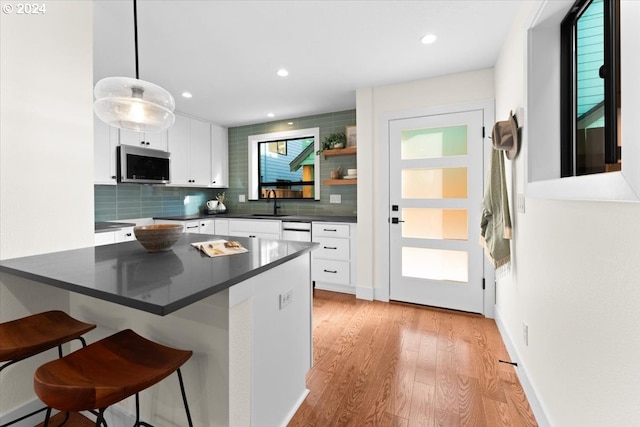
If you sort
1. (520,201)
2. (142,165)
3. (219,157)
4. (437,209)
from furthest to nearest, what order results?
1. (219,157)
2. (142,165)
3. (437,209)
4. (520,201)

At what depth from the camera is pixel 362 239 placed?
3.35m

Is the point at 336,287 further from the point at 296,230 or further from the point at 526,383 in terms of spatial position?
the point at 526,383

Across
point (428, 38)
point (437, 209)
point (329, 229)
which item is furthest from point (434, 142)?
point (329, 229)

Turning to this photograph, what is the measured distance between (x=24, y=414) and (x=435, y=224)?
3283 mm

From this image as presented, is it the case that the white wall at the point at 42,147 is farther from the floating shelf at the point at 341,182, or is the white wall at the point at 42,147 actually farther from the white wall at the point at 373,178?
the floating shelf at the point at 341,182

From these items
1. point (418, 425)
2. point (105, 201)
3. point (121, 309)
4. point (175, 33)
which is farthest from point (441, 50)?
point (105, 201)

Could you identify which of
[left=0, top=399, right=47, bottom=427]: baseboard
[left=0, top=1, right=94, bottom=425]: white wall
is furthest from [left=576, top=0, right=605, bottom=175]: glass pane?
[left=0, top=399, right=47, bottom=427]: baseboard

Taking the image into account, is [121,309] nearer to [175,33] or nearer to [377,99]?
[175,33]

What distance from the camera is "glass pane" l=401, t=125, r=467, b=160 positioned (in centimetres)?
294

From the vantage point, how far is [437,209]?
304cm

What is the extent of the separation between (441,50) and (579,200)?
190 centimetres

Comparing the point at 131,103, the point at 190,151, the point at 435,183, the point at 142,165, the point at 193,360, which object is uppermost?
the point at 190,151

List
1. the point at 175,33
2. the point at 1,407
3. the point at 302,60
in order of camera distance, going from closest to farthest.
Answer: the point at 1,407, the point at 175,33, the point at 302,60

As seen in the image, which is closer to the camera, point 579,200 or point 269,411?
point 579,200
